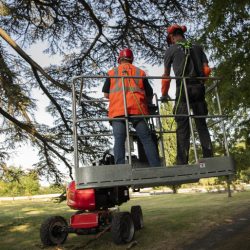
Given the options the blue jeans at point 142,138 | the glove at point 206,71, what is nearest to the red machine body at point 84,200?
the blue jeans at point 142,138

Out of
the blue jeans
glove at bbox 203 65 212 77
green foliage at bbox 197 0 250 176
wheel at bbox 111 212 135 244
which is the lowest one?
wheel at bbox 111 212 135 244

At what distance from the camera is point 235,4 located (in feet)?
28.9

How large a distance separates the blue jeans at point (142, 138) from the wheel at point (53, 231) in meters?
3.13

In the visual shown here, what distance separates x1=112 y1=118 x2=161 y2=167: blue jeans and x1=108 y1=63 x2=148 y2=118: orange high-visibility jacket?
0.46 ft

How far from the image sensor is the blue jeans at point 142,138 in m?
4.59

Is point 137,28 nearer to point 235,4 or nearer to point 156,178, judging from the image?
point 235,4

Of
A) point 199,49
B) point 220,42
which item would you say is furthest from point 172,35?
point 220,42

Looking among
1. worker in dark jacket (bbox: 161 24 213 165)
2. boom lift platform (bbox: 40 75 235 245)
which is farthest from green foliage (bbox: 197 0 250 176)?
worker in dark jacket (bbox: 161 24 213 165)

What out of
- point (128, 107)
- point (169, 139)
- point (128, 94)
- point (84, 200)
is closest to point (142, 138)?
point (128, 107)

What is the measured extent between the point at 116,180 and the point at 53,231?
3622mm

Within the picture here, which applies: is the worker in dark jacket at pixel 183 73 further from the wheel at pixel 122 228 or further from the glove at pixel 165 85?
the wheel at pixel 122 228

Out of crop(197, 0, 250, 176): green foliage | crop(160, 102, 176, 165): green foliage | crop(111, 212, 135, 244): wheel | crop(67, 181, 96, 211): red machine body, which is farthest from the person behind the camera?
crop(197, 0, 250, 176): green foliage

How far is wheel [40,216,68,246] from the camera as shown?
6.97 m

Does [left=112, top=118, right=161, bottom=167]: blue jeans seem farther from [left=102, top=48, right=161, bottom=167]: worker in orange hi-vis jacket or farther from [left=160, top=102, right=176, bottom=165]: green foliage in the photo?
[left=160, top=102, right=176, bottom=165]: green foliage
